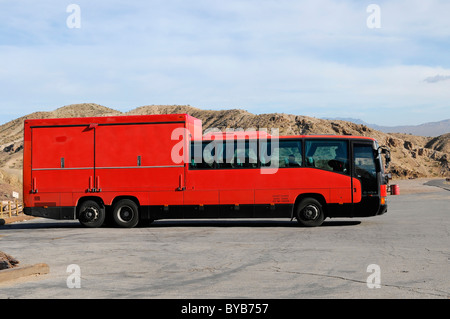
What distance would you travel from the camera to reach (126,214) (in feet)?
68.8

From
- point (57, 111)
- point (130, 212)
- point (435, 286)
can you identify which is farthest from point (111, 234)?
point (57, 111)

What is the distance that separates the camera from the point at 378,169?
20094 millimetres

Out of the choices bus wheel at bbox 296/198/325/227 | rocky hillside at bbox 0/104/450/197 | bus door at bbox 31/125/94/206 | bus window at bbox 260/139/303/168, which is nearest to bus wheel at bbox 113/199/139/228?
bus door at bbox 31/125/94/206

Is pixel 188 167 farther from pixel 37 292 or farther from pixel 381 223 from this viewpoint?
→ pixel 37 292

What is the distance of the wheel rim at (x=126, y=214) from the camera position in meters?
20.9

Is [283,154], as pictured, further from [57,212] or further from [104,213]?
[57,212]

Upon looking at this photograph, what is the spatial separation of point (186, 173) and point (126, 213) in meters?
2.53

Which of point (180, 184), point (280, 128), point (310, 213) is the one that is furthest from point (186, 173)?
point (280, 128)

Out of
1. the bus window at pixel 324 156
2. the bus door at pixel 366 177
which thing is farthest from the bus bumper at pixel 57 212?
the bus door at pixel 366 177

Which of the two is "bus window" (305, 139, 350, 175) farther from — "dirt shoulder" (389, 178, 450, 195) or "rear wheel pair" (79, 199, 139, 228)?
"dirt shoulder" (389, 178, 450, 195)

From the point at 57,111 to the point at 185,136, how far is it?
14023 cm

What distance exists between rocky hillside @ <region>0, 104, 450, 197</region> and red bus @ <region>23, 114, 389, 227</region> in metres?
88.8

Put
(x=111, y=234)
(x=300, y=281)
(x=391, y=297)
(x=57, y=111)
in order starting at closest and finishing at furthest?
(x=391, y=297), (x=300, y=281), (x=111, y=234), (x=57, y=111)

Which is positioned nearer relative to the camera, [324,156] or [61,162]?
[324,156]
